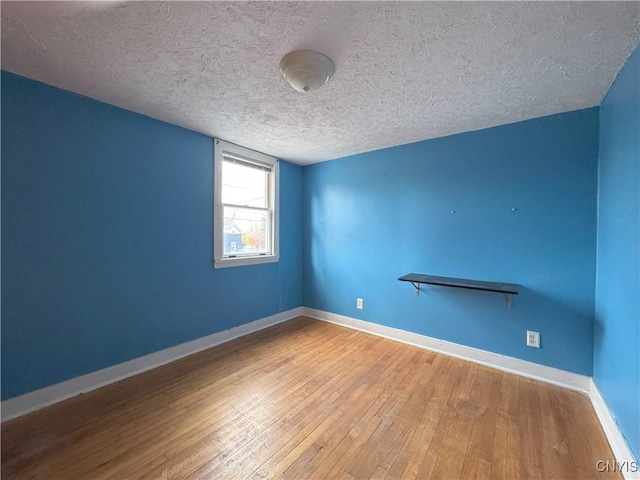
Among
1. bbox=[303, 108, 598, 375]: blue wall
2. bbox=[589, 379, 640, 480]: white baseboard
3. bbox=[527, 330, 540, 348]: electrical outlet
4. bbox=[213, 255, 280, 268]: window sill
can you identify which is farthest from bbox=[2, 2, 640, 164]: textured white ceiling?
bbox=[589, 379, 640, 480]: white baseboard

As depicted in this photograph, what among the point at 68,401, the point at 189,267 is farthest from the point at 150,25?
the point at 68,401

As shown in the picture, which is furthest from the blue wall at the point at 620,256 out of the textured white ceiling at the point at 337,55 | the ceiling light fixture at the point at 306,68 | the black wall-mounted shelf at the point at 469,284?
the ceiling light fixture at the point at 306,68

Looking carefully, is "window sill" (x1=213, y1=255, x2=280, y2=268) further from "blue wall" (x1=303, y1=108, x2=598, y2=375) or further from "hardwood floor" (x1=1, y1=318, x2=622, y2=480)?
"hardwood floor" (x1=1, y1=318, x2=622, y2=480)

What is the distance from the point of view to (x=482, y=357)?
2445mm

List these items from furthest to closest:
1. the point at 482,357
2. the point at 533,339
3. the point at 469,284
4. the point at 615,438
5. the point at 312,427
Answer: the point at 482,357
the point at 469,284
the point at 533,339
the point at 312,427
the point at 615,438

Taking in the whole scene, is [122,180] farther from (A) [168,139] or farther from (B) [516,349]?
(B) [516,349]

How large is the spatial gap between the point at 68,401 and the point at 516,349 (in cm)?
368

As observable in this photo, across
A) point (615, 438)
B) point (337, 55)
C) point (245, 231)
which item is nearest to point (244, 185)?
point (245, 231)

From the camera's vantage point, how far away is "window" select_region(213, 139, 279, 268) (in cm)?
284

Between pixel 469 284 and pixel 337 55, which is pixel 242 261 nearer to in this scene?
pixel 337 55

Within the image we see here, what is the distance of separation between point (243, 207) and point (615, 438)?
352cm

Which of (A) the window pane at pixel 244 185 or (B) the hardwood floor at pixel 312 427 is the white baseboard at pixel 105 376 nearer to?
(B) the hardwood floor at pixel 312 427

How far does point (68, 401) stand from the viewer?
1.83 metres

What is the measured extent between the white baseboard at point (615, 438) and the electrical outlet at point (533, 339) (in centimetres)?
41
